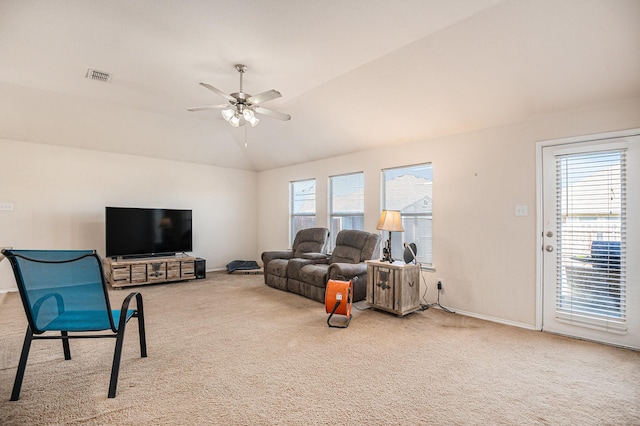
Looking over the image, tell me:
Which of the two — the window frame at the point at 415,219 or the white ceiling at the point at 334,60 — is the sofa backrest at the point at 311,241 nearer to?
the window frame at the point at 415,219

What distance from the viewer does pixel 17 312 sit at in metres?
4.01

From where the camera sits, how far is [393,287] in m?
3.97

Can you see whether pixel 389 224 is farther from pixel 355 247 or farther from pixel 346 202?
pixel 346 202

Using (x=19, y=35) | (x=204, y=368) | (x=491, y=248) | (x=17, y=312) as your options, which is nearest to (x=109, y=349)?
(x=204, y=368)

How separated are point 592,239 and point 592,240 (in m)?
0.01

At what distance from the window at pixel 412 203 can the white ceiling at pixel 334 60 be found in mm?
516

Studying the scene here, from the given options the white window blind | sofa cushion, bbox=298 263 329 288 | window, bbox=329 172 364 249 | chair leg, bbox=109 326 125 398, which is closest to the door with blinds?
the white window blind

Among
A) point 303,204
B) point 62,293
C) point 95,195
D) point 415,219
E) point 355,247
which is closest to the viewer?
point 62,293

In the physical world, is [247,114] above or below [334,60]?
below

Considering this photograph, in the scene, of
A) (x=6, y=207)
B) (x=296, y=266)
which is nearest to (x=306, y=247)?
(x=296, y=266)

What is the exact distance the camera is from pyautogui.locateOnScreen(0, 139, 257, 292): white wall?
518 cm

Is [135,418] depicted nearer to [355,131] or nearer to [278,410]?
[278,410]

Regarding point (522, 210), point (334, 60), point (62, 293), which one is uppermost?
point (334, 60)

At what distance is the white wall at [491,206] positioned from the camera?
354 centimetres
